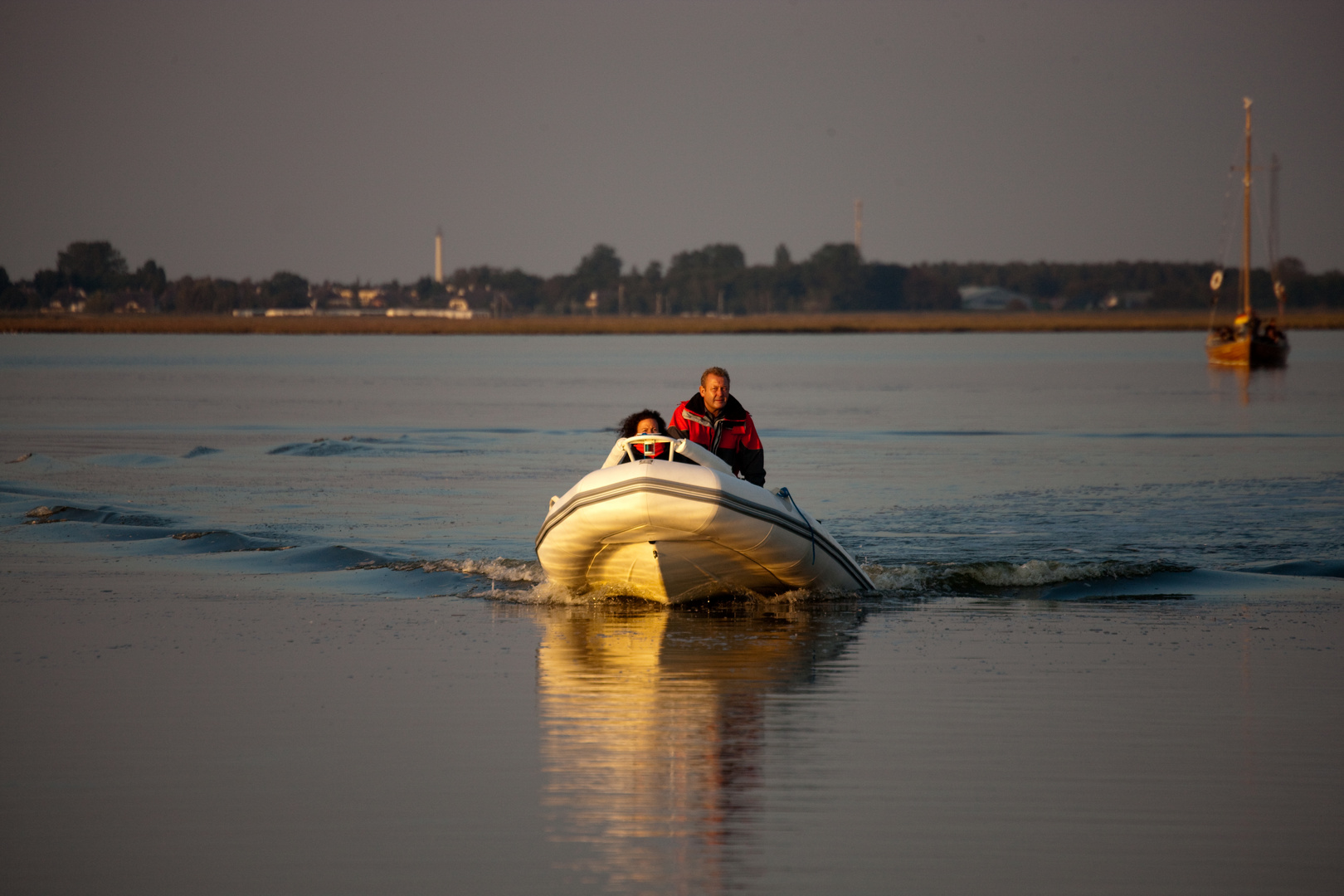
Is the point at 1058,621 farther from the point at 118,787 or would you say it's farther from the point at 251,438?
the point at 251,438

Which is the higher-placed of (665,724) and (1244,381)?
(1244,381)

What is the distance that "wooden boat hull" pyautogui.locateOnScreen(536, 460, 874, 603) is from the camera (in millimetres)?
10875

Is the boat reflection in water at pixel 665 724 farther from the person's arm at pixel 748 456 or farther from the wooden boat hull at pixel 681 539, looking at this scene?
the person's arm at pixel 748 456

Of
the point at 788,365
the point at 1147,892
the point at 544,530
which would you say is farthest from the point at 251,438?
the point at 788,365

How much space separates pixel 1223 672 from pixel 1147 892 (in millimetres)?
4068

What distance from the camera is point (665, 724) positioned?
319 inches

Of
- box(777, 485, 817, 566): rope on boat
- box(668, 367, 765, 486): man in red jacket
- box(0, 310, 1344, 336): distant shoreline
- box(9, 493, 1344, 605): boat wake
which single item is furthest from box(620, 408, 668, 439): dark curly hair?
box(0, 310, 1344, 336): distant shoreline

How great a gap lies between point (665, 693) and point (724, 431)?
3.37 m

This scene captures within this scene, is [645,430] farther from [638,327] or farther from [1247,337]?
[638,327]

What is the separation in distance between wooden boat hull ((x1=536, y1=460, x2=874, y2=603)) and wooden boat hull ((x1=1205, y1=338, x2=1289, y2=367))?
51.6 m

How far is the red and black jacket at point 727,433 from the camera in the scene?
38.7ft

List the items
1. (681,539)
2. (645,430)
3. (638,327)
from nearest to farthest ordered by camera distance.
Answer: (681,539) → (645,430) → (638,327)

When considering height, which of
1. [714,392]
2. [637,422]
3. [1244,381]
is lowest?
[1244,381]

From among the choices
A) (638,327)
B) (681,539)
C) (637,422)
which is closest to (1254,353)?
(637,422)
